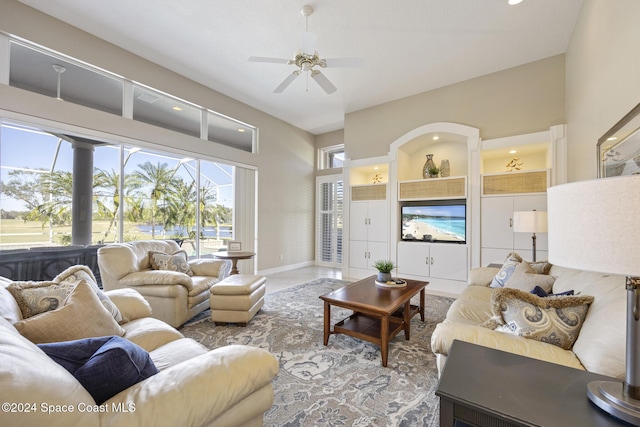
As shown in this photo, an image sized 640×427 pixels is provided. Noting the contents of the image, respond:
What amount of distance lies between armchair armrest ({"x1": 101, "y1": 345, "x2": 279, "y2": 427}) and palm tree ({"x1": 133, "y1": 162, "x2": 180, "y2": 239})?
3697 mm

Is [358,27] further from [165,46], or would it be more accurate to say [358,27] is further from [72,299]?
[72,299]

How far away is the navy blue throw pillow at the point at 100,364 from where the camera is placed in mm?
889

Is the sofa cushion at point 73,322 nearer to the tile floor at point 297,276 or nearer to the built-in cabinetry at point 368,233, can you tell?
the tile floor at point 297,276

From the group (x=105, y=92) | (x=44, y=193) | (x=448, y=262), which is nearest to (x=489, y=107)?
(x=448, y=262)

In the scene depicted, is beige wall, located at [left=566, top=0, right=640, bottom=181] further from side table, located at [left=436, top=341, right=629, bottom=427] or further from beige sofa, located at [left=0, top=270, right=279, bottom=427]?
beige sofa, located at [left=0, top=270, right=279, bottom=427]

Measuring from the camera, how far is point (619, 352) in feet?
3.38

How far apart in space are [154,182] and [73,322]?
3.28m

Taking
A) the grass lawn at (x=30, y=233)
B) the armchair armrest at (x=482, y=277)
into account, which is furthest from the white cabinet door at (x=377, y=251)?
the grass lawn at (x=30, y=233)

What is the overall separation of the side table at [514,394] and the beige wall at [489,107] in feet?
13.1

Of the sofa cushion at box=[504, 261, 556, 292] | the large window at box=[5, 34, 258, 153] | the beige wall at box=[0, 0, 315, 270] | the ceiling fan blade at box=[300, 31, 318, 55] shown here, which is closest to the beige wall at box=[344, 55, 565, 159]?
the beige wall at box=[0, 0, 315, 270]

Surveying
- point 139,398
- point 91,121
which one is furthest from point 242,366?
point 91,121

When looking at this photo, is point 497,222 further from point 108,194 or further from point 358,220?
point 108,194

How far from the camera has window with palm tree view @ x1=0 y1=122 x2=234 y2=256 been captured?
9.53 feet

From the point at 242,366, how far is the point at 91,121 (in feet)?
12.9
